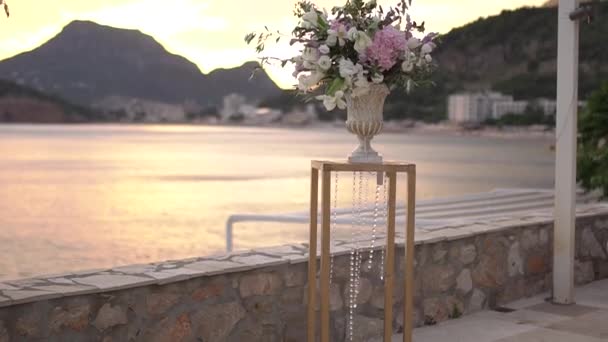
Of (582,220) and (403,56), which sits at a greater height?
(403,56)

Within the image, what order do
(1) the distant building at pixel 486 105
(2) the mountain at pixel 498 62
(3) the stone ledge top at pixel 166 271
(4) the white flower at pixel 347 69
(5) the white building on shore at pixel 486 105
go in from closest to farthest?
(3) the stone ledge top at pixel 166 271 → (4) the white flower at pixel 347 69 → (2) the mountain at pixel 498 62 → (1) the distant building at pixel 486 105 → (5) the white building on shore at pixel 486 105

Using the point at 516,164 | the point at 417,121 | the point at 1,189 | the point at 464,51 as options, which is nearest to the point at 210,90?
the point at 417,121

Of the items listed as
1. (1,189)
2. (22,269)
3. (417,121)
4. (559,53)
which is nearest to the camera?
(559,53)

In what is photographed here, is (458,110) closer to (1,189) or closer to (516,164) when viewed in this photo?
(516,164)

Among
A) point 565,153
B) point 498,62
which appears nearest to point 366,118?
point 565,153

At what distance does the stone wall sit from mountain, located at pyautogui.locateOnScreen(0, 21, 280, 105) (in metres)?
82.7

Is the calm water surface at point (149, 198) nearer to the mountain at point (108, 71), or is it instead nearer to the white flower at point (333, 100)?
the white flower at point (333, 100)

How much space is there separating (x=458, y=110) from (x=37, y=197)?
42.8 meters

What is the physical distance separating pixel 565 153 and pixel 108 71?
88.6 metres

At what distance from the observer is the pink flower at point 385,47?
3008 mm

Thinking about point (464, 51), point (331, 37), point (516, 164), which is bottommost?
point (516, 164)

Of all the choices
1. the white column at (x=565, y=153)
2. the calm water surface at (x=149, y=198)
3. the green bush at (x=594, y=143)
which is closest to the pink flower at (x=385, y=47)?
the white column at (x=565, y=153)

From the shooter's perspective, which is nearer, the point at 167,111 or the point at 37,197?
the point at 37,197

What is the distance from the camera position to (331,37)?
3035mm
